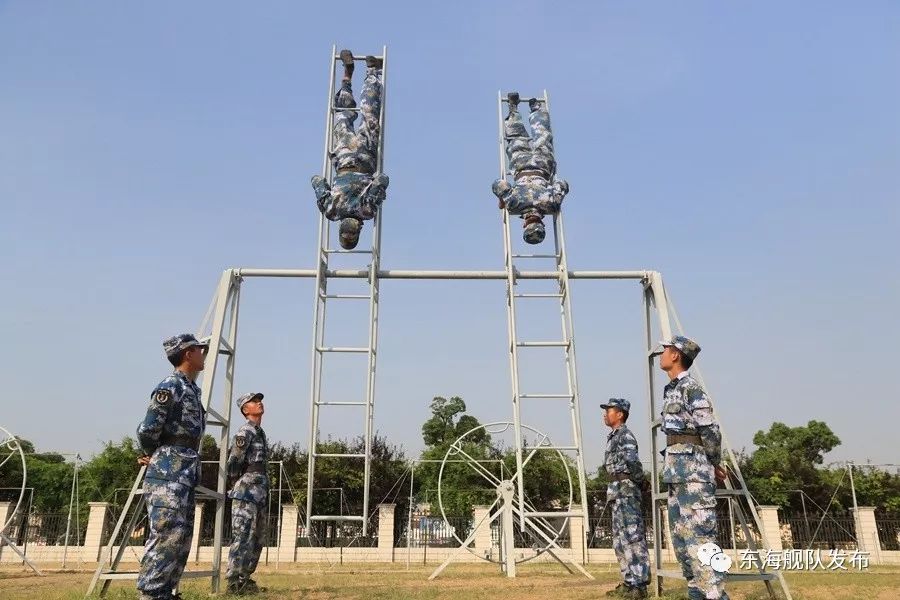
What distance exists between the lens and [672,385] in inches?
213

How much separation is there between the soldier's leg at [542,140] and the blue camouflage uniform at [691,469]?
4.80m

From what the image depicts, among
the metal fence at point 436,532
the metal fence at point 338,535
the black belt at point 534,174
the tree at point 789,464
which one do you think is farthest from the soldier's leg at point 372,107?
the tree at point 789,464

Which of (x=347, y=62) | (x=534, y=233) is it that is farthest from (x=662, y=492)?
(x=347, y=62)

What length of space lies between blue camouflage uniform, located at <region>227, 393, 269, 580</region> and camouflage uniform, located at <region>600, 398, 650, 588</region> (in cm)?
348

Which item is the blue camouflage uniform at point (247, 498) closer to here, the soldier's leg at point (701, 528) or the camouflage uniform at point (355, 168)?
the camouflage uniform at point (355, 168)

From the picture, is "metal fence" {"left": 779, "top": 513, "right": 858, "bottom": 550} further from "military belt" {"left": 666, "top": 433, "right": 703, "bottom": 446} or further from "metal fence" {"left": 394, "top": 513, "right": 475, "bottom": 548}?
"military belt" {"left": 666, "top": 433, "right": 703, "bottom": 446}

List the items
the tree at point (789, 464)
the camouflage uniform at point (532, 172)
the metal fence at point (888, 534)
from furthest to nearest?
the tree at point (789, 464), the metal fence at point (888, 534), the camouflage uniform at point (532, 172)

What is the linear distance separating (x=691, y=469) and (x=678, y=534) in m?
0.48

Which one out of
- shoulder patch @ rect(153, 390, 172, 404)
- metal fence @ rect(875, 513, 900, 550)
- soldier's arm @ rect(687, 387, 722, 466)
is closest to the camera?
shoulder patch @ rect(153, 390, 172, 404)

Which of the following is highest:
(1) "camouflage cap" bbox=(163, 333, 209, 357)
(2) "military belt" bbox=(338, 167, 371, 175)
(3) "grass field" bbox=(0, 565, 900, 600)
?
(2) "military belt" bbox=(338, 167, 371, 175)

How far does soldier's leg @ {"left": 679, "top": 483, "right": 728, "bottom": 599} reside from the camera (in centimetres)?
473

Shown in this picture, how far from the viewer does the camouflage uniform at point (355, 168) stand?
892 cm

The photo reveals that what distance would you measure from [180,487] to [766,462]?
2987 cm

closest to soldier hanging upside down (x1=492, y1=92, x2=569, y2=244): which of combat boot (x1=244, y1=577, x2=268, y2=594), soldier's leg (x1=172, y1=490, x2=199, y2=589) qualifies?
combat boot (x1=244, y1=577, x2=268, y2=594)
